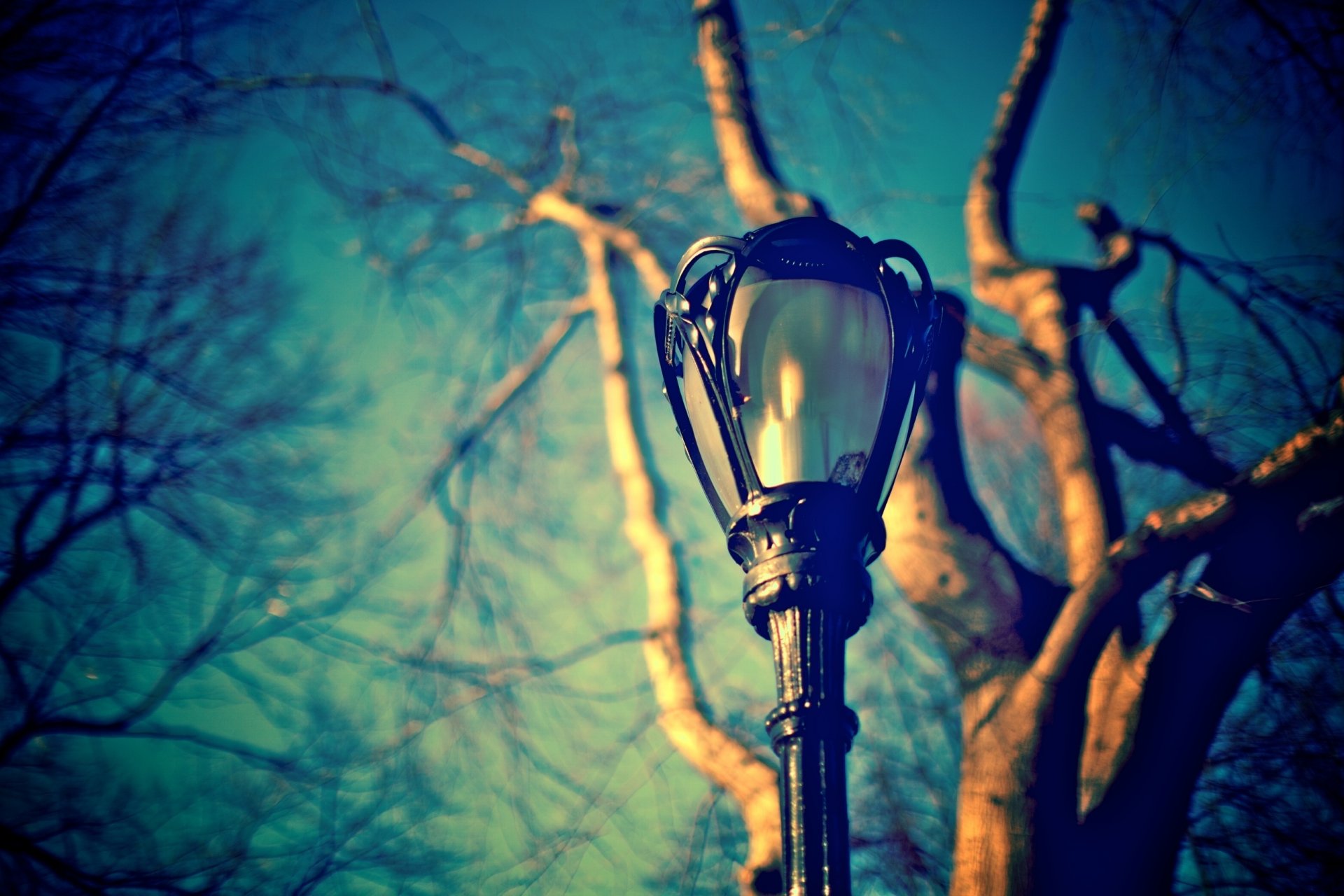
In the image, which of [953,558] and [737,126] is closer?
[953,558]

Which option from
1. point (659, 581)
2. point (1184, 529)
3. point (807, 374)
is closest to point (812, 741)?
point (807, 374)

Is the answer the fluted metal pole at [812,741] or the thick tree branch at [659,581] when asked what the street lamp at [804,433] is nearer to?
the fluted metal pole at [812,741]

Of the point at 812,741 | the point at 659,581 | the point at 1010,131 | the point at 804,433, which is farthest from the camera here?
the point at 1010,131

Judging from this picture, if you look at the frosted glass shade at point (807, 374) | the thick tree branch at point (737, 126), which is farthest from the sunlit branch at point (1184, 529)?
the thick tree branch at point (737, 126)

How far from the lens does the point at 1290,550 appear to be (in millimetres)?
2420

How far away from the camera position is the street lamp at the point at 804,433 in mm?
1470

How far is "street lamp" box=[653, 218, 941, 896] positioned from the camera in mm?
A: 1470

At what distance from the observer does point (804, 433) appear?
1.58 metres

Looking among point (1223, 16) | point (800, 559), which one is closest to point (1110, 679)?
point (800, 559)

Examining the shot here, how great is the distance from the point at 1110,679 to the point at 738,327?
1.79 meters

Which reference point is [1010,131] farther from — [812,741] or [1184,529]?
[812,741]

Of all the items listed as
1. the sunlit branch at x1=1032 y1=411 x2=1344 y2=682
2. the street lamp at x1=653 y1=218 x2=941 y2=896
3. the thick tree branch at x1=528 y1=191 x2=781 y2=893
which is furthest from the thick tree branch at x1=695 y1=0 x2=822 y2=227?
the street lamp at x1=653 y1=218 x2=941 y2=896

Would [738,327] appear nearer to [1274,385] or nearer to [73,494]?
[1274,385]

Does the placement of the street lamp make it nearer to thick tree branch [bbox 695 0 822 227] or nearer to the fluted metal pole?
the fluted metal pole
